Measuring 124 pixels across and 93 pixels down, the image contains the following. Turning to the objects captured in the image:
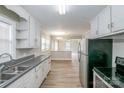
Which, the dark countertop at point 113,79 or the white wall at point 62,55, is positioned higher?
the dark countertop at point 113,79

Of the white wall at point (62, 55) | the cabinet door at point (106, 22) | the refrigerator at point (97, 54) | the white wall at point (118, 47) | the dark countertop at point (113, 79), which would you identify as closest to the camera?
the dark countertop at point (113, 79)

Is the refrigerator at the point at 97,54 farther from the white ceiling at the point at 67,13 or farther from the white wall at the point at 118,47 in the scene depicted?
the white ceiling at the point at 67,13

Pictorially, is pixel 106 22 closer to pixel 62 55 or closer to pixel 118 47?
pixel 118 47

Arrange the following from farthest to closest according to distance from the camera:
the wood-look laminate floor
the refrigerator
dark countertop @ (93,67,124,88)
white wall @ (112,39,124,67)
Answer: the wood-look laminate floor
the refrigerator
white wall @ (112,39,124,67)
dark countertop @ (93,67,124,88)

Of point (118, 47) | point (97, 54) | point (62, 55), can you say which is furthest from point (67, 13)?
point (62, 55)

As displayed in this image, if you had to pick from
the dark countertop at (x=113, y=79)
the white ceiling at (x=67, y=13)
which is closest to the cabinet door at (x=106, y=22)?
the white ceiling at (x=67, y=13)

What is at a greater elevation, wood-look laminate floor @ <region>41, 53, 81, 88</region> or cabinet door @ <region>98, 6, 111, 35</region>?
cabinet door @ <region>98, 6, 111, 35</region>

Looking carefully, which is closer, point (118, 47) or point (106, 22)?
point (106, 22)

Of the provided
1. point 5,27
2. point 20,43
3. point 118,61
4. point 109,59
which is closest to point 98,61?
point 109,59

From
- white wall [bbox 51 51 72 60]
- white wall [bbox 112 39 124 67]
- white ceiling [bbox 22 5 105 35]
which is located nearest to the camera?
white wall [bbox 112 39 124 67]

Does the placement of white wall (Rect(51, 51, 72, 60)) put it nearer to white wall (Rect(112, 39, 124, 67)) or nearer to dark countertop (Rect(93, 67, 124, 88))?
white wall (Rect(112, 39, 124, 67))

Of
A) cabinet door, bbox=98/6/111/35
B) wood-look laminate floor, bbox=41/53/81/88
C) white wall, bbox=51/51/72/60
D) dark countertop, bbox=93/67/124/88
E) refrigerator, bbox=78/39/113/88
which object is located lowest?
wood-look laminate floor, bbox=41/53/81/88

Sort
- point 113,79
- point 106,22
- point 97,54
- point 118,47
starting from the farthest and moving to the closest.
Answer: point 97,54 < point 118,47 < point 106,22 < point 113,79

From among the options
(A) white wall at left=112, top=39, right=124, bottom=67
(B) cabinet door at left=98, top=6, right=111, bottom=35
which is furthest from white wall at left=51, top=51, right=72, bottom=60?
(B) cabinet door at left=98, top=6, right=111, bottom=35
